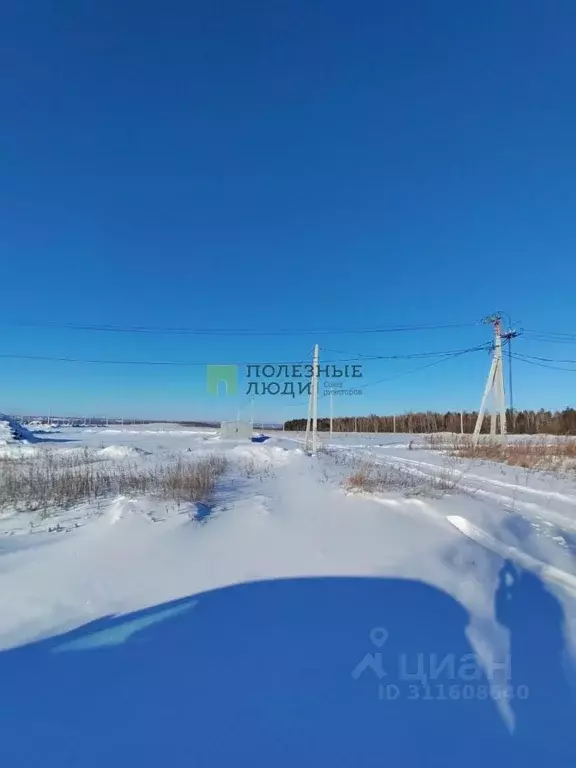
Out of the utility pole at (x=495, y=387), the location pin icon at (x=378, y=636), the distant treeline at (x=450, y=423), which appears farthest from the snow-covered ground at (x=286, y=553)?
the distant treeline at (x=450, y=423)

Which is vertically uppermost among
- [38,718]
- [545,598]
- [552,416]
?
[552,416]

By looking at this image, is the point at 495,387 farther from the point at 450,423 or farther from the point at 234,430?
the point at 450,423

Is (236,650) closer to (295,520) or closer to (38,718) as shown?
Result: (38,718)

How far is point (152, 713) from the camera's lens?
1965 millimetres

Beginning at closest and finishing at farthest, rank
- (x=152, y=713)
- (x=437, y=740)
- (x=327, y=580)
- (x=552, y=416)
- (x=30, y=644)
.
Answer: (x=437, y=740)
(x=152, y=713)
(x=30, y=644)
(x=327, y=580)
(x=552, y=416)

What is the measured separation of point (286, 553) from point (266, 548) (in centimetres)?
23

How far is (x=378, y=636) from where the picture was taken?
260cm

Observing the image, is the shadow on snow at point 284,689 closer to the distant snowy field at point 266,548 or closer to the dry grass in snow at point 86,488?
the distant snowy field at point 266,548

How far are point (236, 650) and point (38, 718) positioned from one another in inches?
38.9

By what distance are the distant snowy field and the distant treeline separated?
28267mm

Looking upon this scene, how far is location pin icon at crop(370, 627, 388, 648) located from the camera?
2541 mm

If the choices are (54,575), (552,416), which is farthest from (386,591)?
(552,416)

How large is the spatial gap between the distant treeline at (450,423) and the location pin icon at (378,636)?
31.1 metres

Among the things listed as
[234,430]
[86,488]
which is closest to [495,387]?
[234,430]
